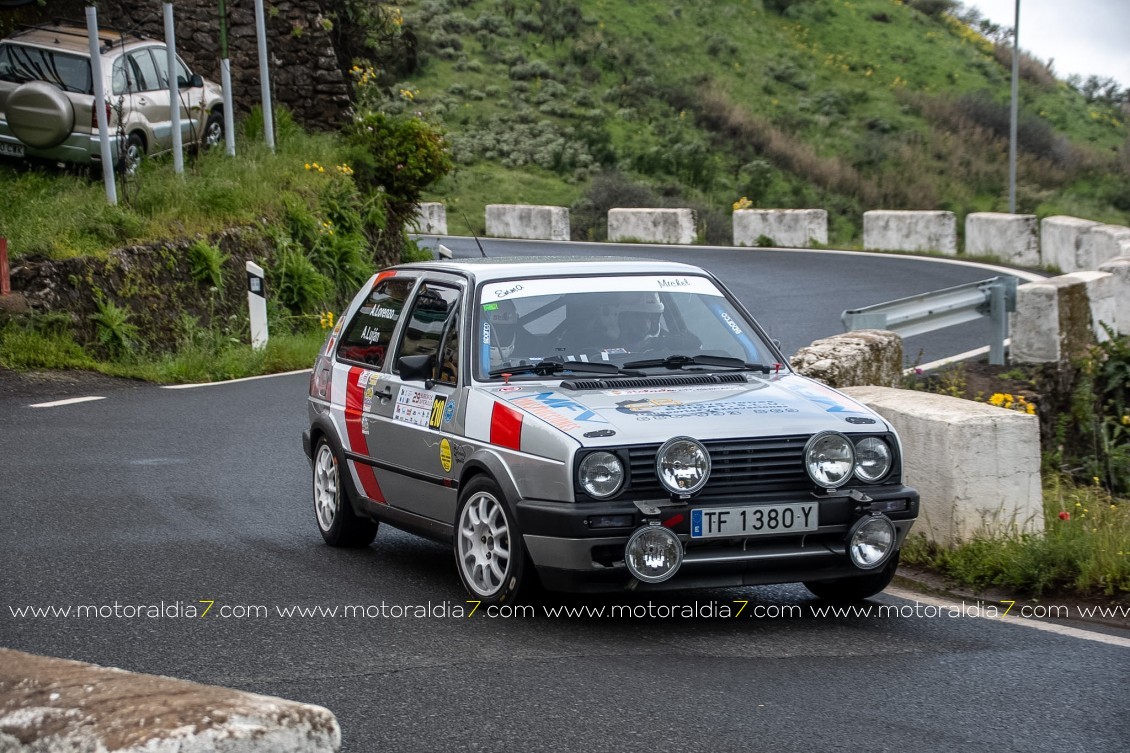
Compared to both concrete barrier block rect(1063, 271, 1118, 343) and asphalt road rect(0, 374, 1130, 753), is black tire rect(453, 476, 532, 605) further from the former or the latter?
concrete barrier block rect(1063, 271, 1118, 343)

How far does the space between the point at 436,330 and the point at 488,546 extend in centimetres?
145

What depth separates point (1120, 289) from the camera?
1543 cm

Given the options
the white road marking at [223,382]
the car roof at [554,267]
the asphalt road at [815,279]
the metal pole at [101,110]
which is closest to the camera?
the car roof at [554,267]

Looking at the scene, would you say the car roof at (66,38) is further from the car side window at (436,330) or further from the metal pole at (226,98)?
the car side window at (436,330)

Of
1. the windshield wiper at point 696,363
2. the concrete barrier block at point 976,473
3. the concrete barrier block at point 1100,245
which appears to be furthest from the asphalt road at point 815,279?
the windshield wiper at point 696,363

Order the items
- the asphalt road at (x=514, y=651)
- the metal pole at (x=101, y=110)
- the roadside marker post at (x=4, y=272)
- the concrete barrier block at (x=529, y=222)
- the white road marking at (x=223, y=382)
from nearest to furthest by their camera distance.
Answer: the asphalt road at (x=514, y=651) < the white road marking at (x=223, y=382) < the roadside marker post at (x=4, y=272) < the metal pole at (x=101, y=110) < the concrete barrier block at (x=529, y=222)

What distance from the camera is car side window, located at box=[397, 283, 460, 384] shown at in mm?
7766

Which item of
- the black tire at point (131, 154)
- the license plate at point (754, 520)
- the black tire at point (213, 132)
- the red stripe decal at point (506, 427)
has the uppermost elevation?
the black tire at point (213, 132)

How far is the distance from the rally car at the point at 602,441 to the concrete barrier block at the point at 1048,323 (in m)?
6.44

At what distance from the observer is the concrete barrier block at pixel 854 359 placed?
10477 millimetres

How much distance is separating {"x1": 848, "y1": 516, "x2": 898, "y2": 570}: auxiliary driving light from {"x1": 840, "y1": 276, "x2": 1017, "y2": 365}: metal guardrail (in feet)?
17.2

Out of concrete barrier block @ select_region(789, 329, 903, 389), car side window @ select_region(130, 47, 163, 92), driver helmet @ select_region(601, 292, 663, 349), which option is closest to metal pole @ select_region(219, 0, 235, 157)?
car side window @ select_region(130, 47, 163, 92)

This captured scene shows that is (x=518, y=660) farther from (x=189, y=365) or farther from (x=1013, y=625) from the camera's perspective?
(x=189, y=365)

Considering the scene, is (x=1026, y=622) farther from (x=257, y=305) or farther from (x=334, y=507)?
(x=257, y=305)
